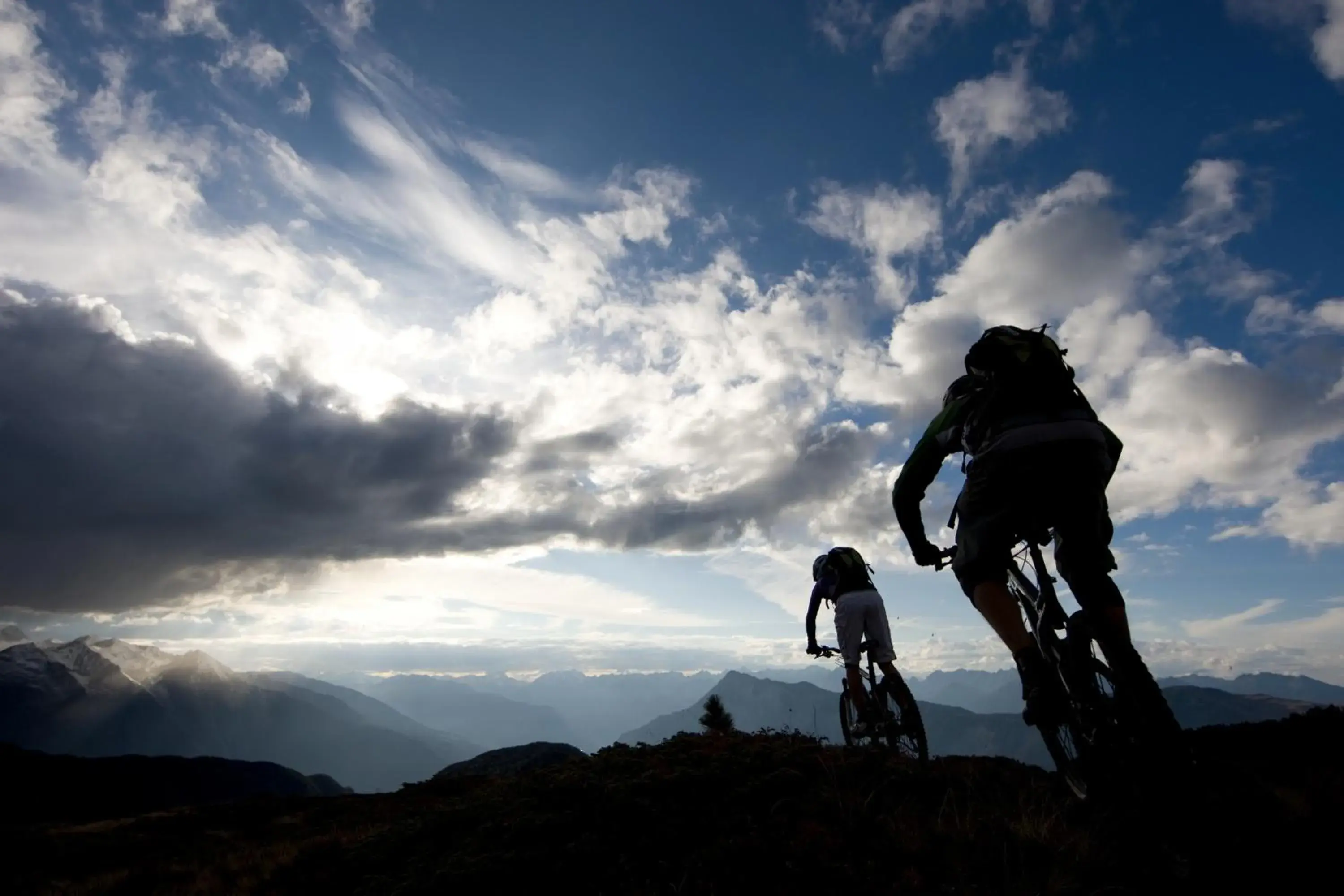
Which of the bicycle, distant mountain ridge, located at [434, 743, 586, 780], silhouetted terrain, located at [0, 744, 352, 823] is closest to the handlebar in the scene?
the bicycle

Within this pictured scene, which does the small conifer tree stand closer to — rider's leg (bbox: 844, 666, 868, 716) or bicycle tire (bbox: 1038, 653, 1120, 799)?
rider's leg (bbox: 844, 666, 868, 716)

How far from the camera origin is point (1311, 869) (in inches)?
123

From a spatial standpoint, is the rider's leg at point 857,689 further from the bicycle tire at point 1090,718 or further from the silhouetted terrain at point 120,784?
the silhouetted terrain at point 120,784

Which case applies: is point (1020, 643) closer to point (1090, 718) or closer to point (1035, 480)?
point (1090, 718)

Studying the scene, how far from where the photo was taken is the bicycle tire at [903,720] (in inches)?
317

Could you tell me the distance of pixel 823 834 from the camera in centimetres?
439

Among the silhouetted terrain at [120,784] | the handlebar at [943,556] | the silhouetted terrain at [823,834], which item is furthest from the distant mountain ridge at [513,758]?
the handlebar at [943,556]

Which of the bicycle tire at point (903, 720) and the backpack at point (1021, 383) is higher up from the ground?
the backpack at point (1021, 383)

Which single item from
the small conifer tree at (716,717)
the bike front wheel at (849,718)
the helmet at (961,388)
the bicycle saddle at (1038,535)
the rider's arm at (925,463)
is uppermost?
the helmet at (961,388)

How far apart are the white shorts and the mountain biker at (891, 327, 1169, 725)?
5519mm

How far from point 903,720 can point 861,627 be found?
4.22 ft

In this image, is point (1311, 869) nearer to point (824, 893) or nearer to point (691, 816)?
point (824, 893)

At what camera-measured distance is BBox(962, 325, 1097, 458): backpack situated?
10.6 ft

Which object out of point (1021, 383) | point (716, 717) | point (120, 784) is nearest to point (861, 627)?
point (1021, 383)
